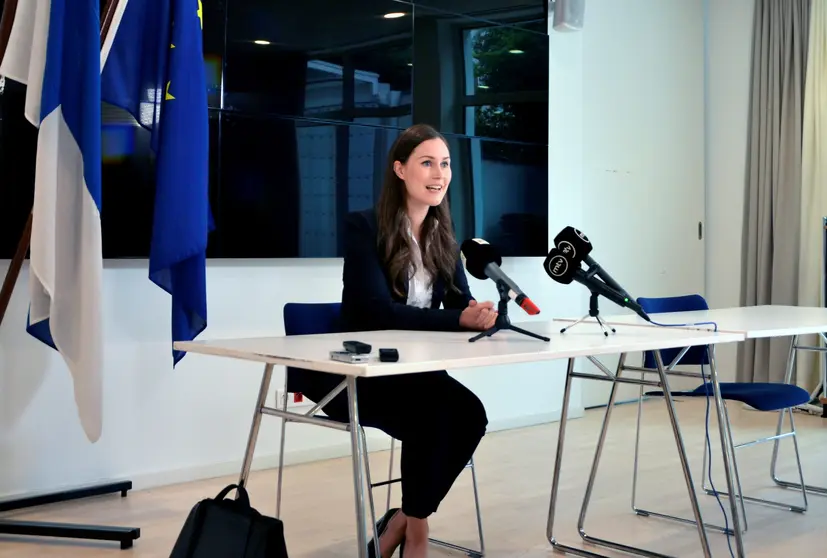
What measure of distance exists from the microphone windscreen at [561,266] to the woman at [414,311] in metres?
0.23

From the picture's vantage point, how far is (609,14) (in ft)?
19.5

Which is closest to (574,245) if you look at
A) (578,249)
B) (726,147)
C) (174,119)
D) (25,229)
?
(578,249)

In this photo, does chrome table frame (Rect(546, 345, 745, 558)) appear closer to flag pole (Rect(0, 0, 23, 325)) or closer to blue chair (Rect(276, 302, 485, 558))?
blue chair (Rect(276, 302, 485, 558))

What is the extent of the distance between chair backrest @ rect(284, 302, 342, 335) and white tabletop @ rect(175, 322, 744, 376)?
30 centimetres

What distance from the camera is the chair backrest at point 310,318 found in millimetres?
2832

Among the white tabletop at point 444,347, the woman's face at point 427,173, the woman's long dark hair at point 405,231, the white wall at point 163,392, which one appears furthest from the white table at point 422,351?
the white wall at point 163,392

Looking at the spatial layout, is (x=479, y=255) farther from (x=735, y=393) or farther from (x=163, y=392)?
(x=163, y=392)

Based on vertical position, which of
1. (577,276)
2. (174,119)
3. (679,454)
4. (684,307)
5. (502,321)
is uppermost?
(174,119)

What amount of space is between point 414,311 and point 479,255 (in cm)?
30

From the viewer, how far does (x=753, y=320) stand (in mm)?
3242

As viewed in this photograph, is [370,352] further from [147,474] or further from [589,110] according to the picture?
[589,110]

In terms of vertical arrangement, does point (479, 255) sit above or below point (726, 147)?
below

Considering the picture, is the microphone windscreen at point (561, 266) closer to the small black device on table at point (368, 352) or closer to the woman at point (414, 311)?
the woman at point (414, 311)

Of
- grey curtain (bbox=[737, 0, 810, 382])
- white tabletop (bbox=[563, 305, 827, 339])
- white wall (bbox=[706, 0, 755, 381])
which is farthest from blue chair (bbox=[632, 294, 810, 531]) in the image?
white wall (bbox=[706, 0, 755, 381])
